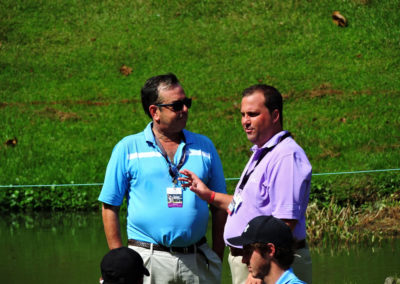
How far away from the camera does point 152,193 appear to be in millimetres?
4840

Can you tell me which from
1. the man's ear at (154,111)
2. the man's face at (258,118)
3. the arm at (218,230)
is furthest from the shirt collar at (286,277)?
the man's ear at (154,111)

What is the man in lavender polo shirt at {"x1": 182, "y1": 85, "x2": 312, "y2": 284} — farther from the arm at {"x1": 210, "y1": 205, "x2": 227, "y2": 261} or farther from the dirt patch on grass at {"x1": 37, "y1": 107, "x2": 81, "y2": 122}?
the dirt patch on grass at {"x1": 37, "y1": 107, "x2": 81, "y2": 122}

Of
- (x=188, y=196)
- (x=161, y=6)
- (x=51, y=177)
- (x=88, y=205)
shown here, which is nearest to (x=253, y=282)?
(x=188, y=196)

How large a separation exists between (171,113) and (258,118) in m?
0.66

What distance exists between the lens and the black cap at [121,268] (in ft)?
11.3

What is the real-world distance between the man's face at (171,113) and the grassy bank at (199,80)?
7.05m

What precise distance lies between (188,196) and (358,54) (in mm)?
15843

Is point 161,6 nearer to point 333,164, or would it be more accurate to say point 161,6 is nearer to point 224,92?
point 224,92

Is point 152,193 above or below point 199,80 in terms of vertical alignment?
below

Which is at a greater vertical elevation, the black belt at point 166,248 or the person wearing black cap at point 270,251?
the person wearing black cap at point 270,251

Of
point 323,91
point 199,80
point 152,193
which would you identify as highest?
point 199,80

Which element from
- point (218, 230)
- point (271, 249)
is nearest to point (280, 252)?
point (271, 249)

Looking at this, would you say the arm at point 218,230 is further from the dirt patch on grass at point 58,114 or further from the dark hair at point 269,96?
the dirt patch on grass at point 58,114

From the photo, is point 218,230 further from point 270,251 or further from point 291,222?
point 270,251
